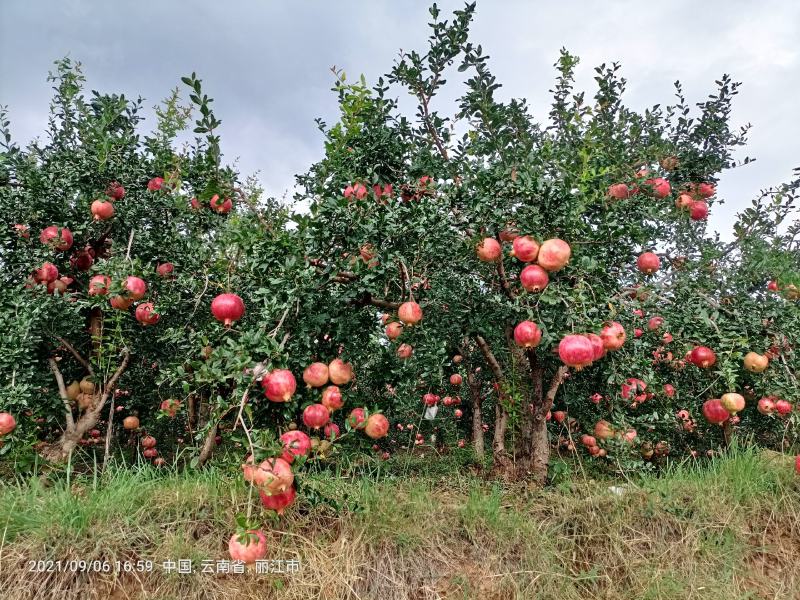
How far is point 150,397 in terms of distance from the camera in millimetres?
4672

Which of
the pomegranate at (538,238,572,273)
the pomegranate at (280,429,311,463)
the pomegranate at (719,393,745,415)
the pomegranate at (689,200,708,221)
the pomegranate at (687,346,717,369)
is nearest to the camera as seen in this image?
the pomegranate at (280,429,311,463)

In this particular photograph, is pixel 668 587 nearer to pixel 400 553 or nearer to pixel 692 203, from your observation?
pixel 400 553

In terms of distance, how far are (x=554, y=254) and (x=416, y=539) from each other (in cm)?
177

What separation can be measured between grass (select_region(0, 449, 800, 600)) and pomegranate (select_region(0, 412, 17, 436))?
372mm

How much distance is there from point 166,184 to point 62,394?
1871 millimetres

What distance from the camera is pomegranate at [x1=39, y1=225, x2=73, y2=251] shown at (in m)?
3.70

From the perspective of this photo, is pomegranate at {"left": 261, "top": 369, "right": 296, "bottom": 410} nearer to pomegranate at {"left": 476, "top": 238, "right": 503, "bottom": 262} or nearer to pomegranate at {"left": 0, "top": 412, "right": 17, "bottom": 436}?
pomegranate at {"left": 476, "top": 238, "right": 503, "bottom": 262}

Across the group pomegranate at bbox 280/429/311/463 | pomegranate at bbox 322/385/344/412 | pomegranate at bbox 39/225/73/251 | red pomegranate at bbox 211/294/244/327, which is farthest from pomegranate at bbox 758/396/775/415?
pomegranate at bbox 39/225/73/251

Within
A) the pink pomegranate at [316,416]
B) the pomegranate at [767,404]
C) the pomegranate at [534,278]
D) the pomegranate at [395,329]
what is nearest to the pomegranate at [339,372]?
the pink pomegranate at [316,416]

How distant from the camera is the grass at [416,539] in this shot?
251 centimetres

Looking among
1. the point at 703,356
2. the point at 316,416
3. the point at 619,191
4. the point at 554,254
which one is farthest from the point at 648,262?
the point at 316,416

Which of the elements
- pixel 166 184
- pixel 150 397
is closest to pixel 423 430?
pixel 150 397

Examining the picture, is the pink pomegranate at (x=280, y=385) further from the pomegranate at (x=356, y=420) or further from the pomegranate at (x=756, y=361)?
the pomegranate at (x=756, y=361)

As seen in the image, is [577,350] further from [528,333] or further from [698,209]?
[698,209]
